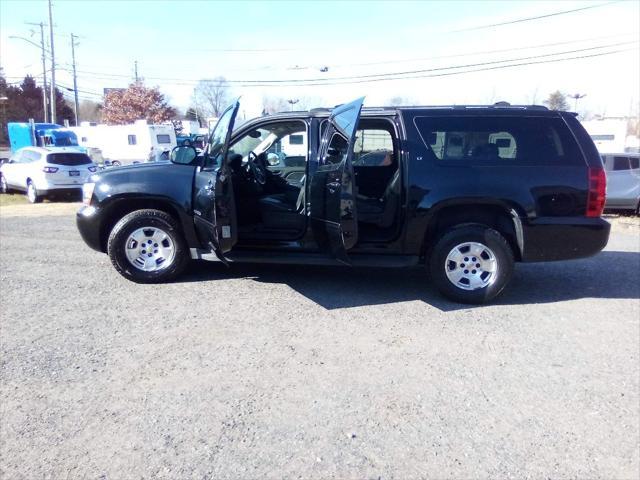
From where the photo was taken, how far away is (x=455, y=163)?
16.1 ft

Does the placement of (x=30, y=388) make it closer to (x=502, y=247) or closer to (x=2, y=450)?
(x=2, y=450)

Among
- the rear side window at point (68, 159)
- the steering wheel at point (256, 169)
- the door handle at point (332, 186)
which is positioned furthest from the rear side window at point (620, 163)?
the rear side window at point (68, 159)

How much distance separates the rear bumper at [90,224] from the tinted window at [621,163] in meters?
12.2

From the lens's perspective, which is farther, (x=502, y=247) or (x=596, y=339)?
(x=502, y=247)

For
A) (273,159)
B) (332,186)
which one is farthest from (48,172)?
(332,186)

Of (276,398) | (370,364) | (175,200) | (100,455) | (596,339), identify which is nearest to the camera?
(100,455)

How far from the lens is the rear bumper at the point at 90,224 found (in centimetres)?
542

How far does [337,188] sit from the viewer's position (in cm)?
465

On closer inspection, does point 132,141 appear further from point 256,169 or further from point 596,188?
point 596,188

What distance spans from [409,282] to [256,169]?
7.33 feet

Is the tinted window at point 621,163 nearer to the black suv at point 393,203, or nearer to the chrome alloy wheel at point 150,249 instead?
the black suv at point 393,203

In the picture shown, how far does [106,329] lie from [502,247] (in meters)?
3.76

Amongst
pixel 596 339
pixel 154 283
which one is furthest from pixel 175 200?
pixel 596 339

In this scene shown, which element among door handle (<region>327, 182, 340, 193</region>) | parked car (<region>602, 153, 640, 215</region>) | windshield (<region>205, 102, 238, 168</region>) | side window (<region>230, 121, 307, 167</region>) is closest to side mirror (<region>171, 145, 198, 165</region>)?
windshield (<region>205, 102, 238, 168</region>)
